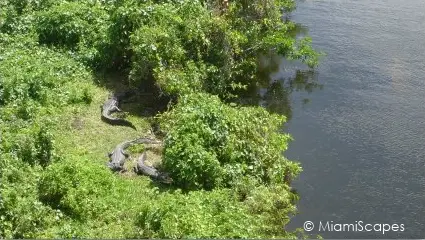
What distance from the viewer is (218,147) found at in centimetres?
1119

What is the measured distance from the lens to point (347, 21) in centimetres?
2184

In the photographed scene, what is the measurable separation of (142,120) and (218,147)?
3.39m

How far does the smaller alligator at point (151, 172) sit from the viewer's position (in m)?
11.2

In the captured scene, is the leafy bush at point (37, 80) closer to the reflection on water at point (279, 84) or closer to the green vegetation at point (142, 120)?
the green vegetation at point (142, 120)

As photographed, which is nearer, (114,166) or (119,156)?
(114,166)

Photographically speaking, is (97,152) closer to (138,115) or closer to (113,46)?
(138,115)

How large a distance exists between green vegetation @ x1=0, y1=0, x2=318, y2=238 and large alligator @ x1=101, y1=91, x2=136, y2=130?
0.22 m

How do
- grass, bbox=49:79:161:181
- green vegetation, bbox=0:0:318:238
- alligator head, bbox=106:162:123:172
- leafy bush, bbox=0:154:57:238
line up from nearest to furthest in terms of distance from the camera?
leafy bush, bbox=0:154:57:238
green vegetation, bbox=0:0:318:238
alligator head, bbox=106:162:123:172
grass, bbox=49:79:161:181

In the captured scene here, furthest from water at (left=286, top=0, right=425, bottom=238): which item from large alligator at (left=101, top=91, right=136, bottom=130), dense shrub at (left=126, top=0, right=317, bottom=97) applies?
large alligator at (left=101, top=91, right=136, bottom=130)

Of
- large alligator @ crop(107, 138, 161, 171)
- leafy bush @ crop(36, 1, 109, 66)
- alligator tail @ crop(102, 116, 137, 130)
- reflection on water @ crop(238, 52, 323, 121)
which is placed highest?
leafy bush @ crop(36, 1, 109, 66)

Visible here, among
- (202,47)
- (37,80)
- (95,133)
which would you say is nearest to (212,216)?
(95,133)

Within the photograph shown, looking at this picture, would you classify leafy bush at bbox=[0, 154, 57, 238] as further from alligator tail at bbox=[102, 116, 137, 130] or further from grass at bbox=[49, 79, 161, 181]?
alligator tail at bbox=[102, 116, 137, 130]

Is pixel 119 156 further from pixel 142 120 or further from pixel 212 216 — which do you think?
pixel 212 216

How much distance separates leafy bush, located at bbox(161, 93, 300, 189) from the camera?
10633 millimetres
